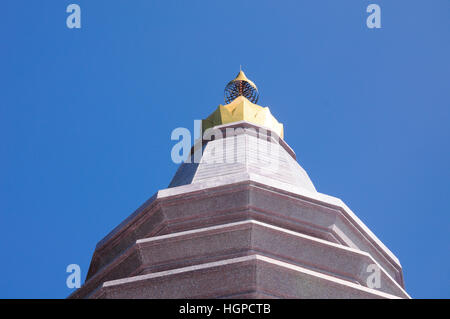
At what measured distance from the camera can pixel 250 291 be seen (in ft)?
41.7

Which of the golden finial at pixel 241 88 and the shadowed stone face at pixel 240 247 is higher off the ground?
the golden finial at pixel 241 88

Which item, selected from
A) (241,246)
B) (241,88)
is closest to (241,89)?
(241,88)

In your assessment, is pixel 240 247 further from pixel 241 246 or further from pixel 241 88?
pixel 241 88

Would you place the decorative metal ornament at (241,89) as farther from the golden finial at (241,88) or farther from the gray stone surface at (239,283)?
the gray stone surface at (239,283)

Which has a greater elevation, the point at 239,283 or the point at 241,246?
the point at 241,246

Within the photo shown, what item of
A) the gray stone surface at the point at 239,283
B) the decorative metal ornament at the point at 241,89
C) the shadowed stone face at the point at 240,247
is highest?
the decorative metal ornament at the point at 241,89

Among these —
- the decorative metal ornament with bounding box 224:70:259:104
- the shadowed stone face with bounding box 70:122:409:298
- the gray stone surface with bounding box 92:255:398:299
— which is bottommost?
the gray stone surface with bounding box 92:255:398:299

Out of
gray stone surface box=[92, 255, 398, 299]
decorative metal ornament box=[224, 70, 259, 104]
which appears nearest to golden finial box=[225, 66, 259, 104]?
decorative metal ornament box=[224, 70, 259, 104]

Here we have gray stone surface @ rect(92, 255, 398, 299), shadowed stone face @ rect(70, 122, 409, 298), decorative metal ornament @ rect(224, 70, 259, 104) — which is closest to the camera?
gray stone surface @ rect(92, 255, 398, 299)

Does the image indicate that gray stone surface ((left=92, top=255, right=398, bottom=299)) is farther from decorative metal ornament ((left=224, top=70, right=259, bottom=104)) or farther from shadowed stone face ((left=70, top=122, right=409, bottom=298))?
decorative metal ornament ((left=224, top=70, right=259, bottom=104))

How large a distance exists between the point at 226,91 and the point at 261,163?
265 inches

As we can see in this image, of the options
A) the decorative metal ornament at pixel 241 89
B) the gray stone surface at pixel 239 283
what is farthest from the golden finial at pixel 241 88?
the gray stone surface at pixel 239 283

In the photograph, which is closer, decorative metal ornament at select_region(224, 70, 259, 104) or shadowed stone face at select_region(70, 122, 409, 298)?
shadowed stone face at select_region(70, 122, 409, 298)

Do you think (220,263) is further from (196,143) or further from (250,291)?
(196,143)
